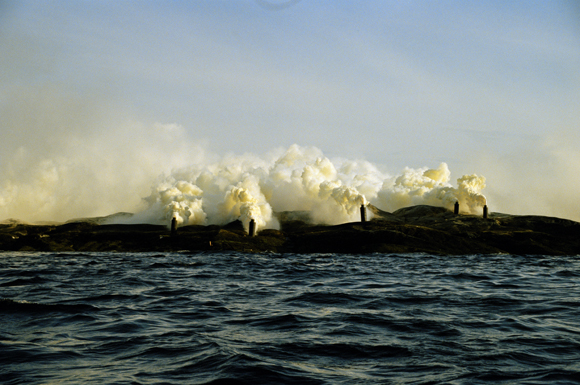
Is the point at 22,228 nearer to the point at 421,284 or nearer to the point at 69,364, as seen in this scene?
the point at 421,284

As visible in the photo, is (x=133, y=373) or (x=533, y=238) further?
A: (x=533, y=238)

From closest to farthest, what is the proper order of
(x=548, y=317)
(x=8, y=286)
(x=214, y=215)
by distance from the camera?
(x=548, y=317), (x=8, y=286), (x=214, y=215)

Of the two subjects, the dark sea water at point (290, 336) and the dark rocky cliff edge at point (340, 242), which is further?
the dark rocky cliff edge at point (340, 242)

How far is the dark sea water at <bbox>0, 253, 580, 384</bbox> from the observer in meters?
8.75

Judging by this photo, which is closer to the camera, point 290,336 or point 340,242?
point 290,336

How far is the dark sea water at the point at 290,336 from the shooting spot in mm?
8750

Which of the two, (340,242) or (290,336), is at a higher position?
(290,336)

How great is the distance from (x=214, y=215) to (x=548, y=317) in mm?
112725

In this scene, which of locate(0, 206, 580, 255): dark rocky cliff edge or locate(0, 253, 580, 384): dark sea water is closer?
locate(0, 253, 580, 384): dark sea water

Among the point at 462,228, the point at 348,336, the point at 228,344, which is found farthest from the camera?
the point at 462,228

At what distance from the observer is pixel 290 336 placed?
1182cm

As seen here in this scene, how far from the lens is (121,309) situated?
1571cm

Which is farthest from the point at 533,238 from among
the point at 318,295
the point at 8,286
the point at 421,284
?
the point at 8,286

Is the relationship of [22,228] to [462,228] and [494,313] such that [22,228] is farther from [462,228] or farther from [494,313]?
[494,313]
